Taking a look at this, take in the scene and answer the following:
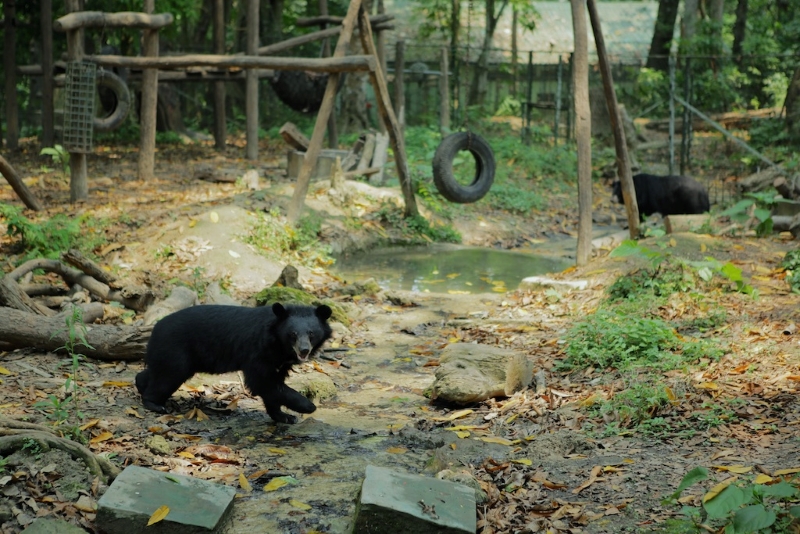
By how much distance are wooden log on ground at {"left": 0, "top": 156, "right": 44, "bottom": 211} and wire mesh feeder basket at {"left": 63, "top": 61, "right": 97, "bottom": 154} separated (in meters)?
1.14

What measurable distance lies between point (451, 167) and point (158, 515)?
946cm

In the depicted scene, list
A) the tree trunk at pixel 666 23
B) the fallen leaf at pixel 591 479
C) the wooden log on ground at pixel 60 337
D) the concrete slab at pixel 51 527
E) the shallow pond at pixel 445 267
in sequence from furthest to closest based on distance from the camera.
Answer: the tree trunk at pixel 666 23 → the shallow pond at pixel 445 267 → the wooden log on ground at pixel 60 337 → the fallen leaf at pixel 591 479 → the concrete slab at pixel 51 527

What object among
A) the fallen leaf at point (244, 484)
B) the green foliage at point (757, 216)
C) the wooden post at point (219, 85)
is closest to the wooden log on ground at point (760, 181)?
the green foliage at point (757, 216)

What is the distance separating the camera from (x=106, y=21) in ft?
38.5

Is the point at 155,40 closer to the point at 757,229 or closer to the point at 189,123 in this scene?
the point at 757,229

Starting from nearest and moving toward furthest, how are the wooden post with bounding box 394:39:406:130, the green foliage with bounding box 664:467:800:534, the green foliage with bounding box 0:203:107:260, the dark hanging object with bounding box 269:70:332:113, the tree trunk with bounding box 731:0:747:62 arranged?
1. the green foliage with bounding box 664:467:800:534
2. the green foliage with bounding box 0:203:107:260
3. the wooden post with bounding box 394:39:406:130
4. the dark hanging object with bounding box 269:70:332:113
5. the tree trunk with bounding box 731:0:747:62

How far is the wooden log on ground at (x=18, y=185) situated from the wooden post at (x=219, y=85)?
7.87m

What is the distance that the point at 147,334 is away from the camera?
238 inches

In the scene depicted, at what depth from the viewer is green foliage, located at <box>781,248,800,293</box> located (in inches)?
303

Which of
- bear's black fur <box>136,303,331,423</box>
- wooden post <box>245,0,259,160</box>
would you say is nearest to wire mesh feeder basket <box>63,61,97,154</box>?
wooden post <box>245,0,259,160</box>

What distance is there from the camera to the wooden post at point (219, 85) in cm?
1802

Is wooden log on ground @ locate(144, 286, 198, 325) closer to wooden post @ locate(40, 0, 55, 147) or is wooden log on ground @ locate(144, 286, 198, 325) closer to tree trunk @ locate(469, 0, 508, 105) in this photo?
wooden post @ locate(40, 0, 55, 147)

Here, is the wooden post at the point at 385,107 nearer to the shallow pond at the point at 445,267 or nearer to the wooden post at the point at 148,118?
the shallow pond at the point at 445,267

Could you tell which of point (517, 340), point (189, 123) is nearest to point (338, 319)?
point (517, 340)
